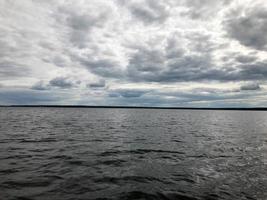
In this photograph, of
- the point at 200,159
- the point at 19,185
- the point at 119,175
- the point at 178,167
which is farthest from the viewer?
the point at 200,159

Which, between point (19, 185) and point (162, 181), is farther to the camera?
point (162, 181)

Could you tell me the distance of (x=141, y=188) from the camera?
37.9 ft

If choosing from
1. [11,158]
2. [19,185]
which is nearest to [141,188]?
[19,185]

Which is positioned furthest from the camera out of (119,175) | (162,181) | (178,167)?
(178,167)

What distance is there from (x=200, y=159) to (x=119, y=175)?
8186 millimetres

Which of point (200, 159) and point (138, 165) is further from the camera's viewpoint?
point (200, 159)

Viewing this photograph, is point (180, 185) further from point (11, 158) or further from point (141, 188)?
point (11, 158)

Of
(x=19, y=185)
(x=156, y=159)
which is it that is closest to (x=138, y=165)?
(x=156, y=159)

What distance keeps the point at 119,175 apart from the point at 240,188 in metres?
7.15

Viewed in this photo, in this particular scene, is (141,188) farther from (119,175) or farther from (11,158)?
(11,158)

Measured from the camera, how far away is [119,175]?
13.7 m

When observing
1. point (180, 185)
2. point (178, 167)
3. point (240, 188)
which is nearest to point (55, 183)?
point (180, 185)

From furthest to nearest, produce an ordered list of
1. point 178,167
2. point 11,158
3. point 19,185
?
point 11,158
point 178,167
point 19,185

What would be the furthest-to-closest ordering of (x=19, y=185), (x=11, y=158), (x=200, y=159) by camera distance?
(x=200, y=159)
(x=11, y=158)
(x=19, y=185)
